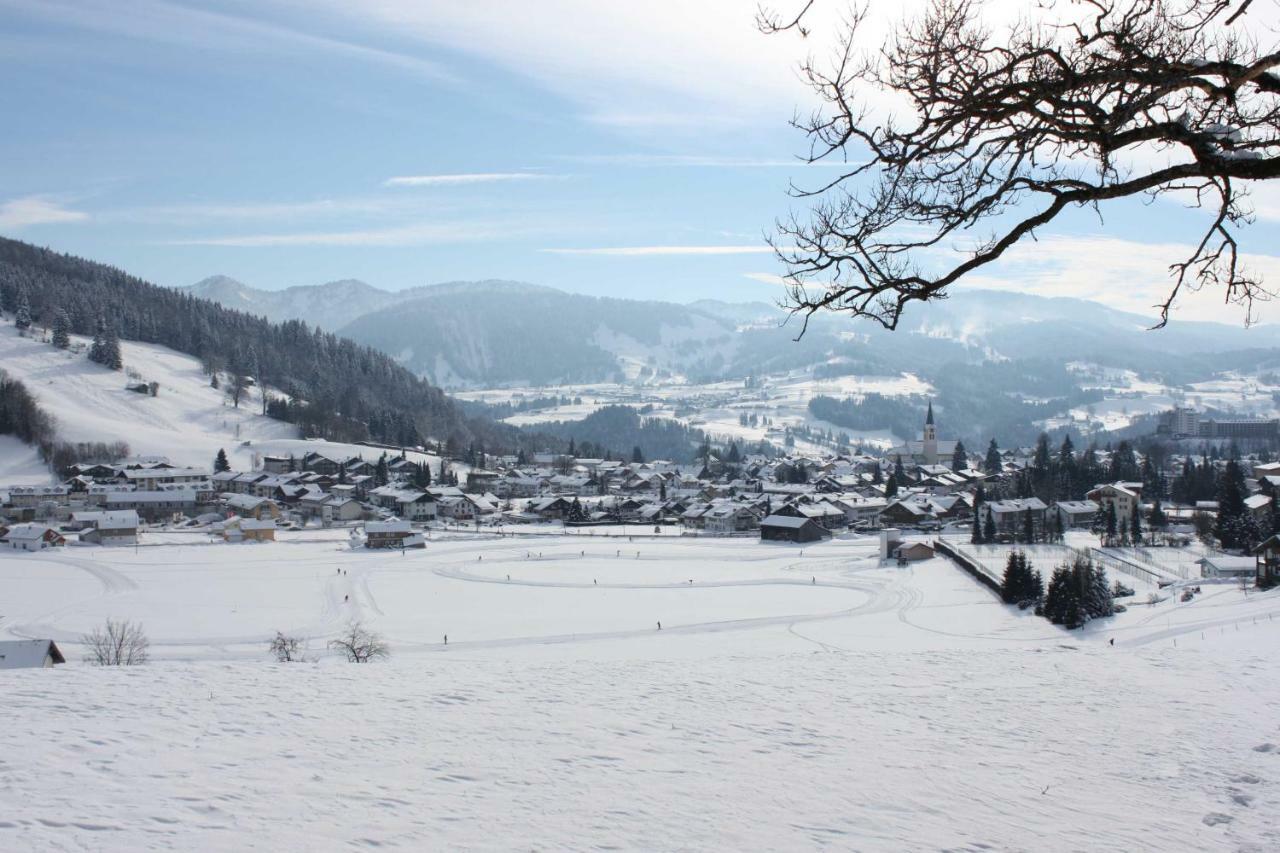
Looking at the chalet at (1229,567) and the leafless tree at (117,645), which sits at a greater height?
the leafless tree at (117,645)

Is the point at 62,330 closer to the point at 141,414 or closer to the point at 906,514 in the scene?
the point at 141,414

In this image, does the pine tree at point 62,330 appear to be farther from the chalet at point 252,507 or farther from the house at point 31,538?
the house at point 31,538

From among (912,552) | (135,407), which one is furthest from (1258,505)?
(135,407)

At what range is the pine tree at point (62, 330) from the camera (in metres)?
83.4

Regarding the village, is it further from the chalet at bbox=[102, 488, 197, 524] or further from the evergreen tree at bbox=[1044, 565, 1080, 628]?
the evergreen tree at bbox=[1044, 565, 1080, 628]

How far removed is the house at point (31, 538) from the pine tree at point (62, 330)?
52.1 meters

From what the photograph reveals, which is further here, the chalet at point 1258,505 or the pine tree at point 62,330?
the pine tree at point 62,330

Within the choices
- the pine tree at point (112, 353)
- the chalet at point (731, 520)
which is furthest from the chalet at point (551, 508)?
the pine tree at point (112, 353)

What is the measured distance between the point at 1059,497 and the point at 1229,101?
2195 inches

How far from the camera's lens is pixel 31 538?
38.6 m

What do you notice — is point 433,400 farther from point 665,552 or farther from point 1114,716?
point 1114,716

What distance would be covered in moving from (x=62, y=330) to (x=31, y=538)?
184ft

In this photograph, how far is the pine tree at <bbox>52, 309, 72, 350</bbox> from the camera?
83.4m

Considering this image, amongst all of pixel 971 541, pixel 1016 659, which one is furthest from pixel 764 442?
pixel 1016 659
